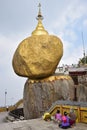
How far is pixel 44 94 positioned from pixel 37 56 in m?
2.86

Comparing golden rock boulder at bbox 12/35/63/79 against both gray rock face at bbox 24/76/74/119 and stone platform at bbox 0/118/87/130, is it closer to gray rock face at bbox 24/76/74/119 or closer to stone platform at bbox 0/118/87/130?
gray rock face at bbox 24/76/74/119

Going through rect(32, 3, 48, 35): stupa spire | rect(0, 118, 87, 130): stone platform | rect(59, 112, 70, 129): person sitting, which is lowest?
rect(0, 118, 87, 130): stone platform

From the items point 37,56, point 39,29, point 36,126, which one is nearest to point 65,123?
point 36,126

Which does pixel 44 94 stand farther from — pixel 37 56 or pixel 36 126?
pixel 36 126

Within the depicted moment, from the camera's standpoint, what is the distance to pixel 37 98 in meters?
17.8

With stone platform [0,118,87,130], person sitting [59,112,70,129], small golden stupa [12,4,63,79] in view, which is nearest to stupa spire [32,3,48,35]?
small golden stupa [12,4,63,79]

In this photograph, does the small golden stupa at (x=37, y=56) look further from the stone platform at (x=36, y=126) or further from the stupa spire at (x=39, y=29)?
the stone platform at (x=36, y=126)

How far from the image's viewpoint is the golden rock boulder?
1786cm

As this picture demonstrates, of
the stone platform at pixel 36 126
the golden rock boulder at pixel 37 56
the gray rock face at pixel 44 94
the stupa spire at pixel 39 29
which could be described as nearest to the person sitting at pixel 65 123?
the stone platform at pixel 36 126

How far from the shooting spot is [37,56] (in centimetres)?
1786

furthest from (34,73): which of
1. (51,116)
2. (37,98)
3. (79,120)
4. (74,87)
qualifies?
(79,120)

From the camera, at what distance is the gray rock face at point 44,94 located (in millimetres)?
17594

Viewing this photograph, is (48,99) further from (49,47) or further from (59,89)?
(49,47)

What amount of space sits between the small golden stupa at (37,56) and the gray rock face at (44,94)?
77cm
